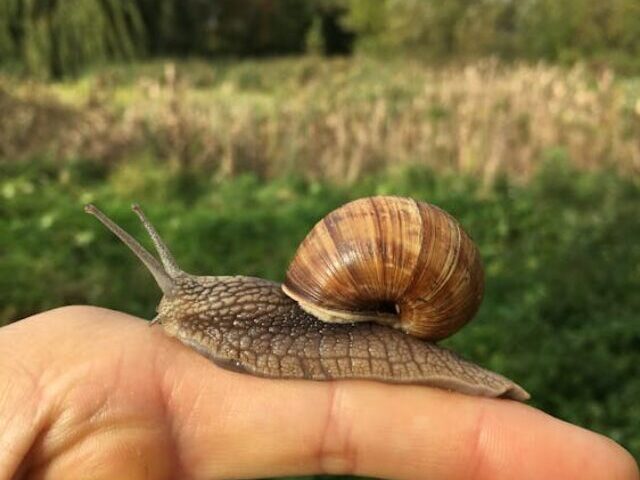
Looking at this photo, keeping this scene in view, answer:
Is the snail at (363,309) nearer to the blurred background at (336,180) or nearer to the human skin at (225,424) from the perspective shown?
the human skin at (225,424)

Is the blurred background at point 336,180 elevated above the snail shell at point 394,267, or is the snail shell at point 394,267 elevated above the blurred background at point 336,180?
the snail shell at point 394,267

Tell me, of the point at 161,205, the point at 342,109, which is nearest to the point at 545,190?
the point at 342,109

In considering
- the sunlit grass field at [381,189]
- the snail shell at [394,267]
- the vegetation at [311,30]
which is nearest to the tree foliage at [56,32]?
the vegetation at [311,30]

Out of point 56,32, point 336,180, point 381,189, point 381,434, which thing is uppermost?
point 381,434

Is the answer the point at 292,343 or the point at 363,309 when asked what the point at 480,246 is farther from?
the point at 292,343

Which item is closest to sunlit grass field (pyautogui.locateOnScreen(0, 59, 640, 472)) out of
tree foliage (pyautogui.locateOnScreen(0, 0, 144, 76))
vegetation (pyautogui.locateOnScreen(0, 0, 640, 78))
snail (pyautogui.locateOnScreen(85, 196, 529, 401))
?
snail (pyautogui.locateOnScreen(85, 196, 529, 401))

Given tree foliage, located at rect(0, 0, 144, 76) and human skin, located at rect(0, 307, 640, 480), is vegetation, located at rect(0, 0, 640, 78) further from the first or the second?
human skin, located at rect(0, 307, 640, 480)

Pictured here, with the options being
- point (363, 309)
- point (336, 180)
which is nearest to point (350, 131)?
point (336, 180)
